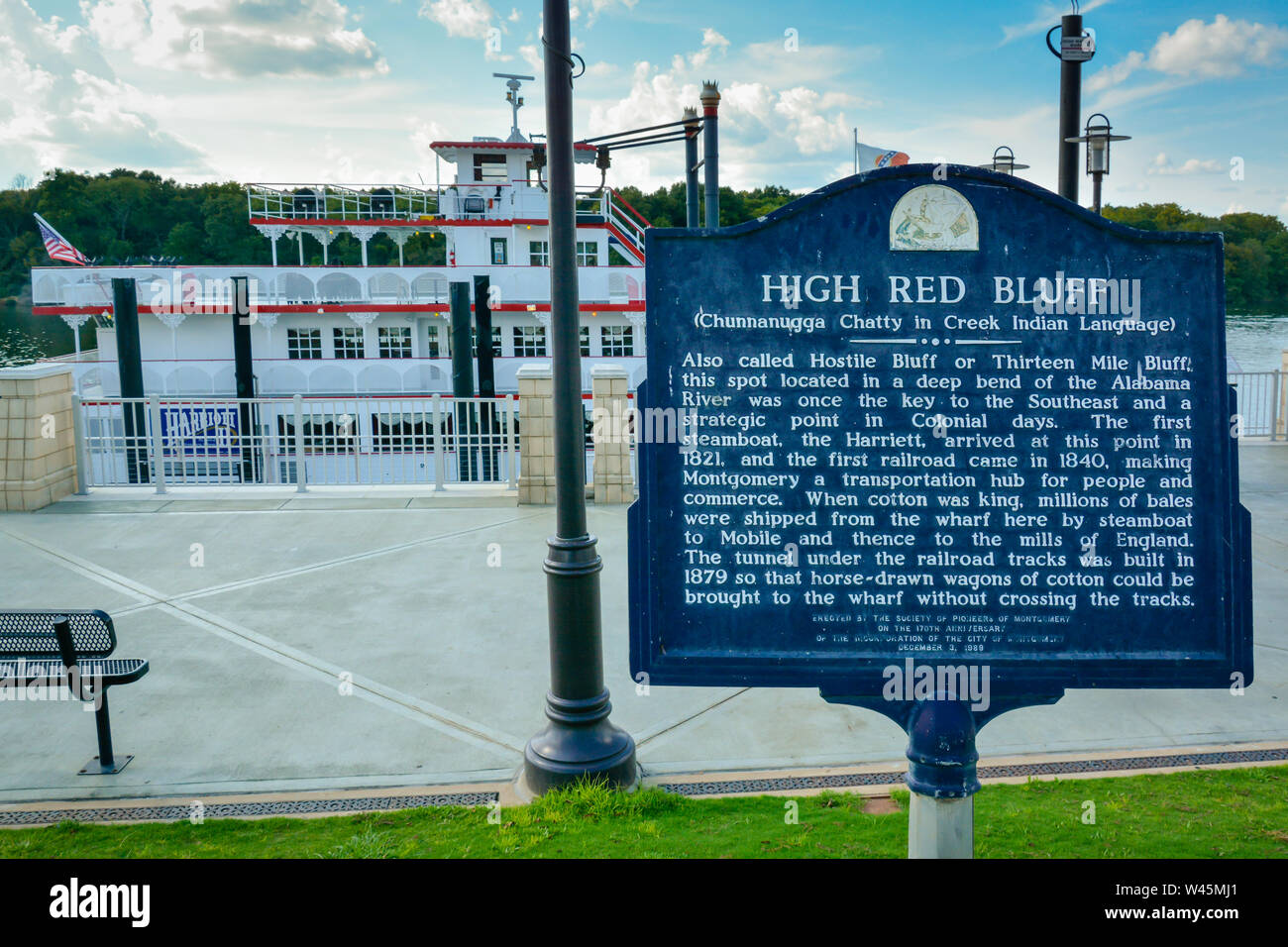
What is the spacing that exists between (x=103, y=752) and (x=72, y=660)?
0.54m

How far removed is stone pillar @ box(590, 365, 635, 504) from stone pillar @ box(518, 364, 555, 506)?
1.91 feet

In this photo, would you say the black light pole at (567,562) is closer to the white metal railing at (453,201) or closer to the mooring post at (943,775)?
the mooring post at (943,775)

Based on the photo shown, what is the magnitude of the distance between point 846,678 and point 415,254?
67698 mm

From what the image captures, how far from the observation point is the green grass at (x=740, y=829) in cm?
419

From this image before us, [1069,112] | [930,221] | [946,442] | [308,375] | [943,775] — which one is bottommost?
[943,775]

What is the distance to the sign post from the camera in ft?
10.6

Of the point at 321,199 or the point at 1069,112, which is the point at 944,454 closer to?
the point at 1069,112

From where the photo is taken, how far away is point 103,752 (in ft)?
18.2

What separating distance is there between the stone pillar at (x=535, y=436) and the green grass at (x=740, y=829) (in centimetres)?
710

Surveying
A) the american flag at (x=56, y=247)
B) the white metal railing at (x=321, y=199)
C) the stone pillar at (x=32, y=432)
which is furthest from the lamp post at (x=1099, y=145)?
the american flag at (x=56, y=247)

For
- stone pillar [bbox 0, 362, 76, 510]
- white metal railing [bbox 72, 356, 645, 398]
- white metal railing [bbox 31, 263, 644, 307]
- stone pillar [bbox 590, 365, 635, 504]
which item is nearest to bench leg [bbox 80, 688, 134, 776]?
stone pillar [bbox 590, 365, 635, 504]

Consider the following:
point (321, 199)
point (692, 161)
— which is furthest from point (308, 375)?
point (692, 161)

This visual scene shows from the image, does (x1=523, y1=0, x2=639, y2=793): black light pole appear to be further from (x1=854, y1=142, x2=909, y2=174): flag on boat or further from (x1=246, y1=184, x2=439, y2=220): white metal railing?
(x1=246, y1=184, x2=439, y2=220): white metal railing
